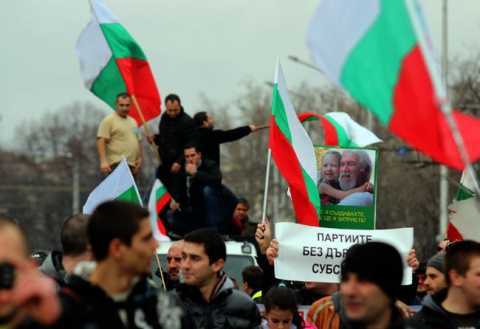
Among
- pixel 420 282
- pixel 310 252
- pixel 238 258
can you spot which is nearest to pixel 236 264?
pixel 238 258

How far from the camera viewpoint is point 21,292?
6863 millimetres

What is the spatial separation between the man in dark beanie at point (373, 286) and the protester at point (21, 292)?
1.74 metres

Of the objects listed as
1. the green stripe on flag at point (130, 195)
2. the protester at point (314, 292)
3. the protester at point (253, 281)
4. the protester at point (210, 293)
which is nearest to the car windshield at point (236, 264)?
the protester at point (253, 281)

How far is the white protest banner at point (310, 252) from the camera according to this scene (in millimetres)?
13188

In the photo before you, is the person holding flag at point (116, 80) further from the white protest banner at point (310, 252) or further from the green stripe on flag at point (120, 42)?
the white protest banner at point (310, 252)

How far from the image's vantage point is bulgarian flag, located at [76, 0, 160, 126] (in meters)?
16.8

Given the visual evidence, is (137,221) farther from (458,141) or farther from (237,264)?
(237,264)

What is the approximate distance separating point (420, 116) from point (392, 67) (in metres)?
0.37

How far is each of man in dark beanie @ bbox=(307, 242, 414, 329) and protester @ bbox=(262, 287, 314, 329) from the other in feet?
10.9

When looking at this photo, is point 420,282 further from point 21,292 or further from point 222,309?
point 21,292

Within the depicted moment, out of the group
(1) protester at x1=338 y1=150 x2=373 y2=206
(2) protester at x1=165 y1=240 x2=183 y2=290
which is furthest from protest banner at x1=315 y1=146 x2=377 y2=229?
(2) protester at x1=165 y1=240 x2=183 y2=290

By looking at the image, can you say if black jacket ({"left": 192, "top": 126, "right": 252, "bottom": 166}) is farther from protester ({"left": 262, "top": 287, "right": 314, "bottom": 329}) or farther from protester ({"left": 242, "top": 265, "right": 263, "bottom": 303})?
protester ({"left": 262, "top": 287, "right": 314, "bottom": 329})

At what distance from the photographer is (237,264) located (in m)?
17.6

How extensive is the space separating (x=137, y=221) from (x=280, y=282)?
20.9 ft
